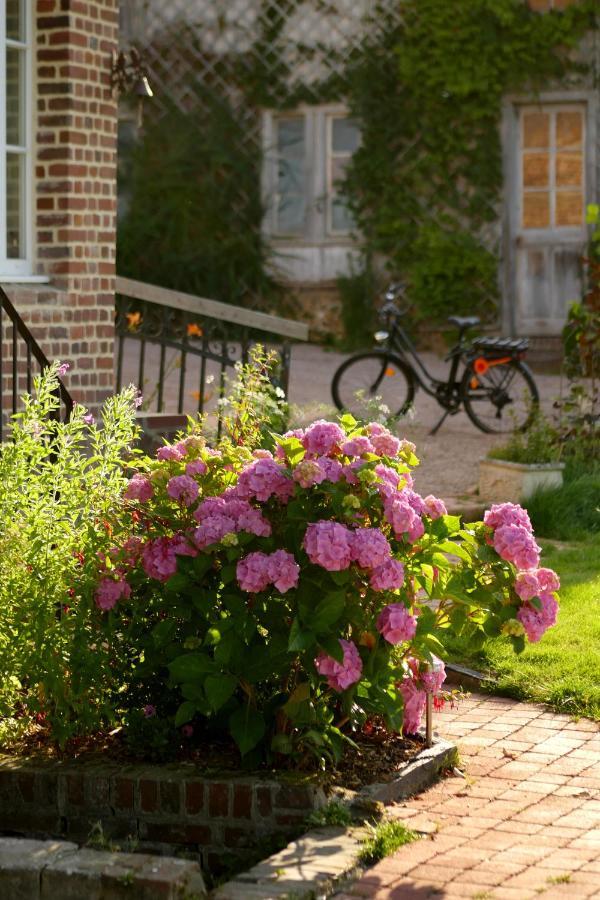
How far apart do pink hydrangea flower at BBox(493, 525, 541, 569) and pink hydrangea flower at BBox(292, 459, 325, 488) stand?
59cm

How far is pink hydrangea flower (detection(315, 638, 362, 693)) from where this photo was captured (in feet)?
13.8

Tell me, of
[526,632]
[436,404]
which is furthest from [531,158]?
[526,632]

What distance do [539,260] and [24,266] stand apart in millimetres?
9644

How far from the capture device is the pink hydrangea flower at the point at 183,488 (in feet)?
14.4

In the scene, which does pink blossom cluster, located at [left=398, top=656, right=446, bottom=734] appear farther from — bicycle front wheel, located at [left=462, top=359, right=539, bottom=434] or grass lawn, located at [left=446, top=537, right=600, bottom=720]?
bicycle front wheel, located at [left=462, top=359, right=539, bottom=434]

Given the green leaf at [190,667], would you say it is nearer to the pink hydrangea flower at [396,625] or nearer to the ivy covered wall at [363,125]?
the pink hydrangea flower at [396,625]

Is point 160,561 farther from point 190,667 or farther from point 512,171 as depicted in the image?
point 512,171

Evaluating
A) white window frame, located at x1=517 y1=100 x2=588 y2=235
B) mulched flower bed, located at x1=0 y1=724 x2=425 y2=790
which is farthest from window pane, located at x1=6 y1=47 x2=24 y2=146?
white window frame, located at x1=517 y1=100 x2=588 y2=235

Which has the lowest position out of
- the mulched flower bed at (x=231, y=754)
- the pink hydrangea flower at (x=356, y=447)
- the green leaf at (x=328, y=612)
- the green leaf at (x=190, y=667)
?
the mulched flower bed at (x=231, y=754)

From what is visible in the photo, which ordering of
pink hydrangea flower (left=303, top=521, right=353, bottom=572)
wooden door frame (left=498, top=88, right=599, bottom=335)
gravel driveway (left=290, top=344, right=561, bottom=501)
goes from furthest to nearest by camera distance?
wooden door frame (left=498, top=88, right=599, bottom=335), gravel driveway (left=290, top=344, right=561, bottom=501), pink hydrangea flower (left=303, top=521, right=353, bottom=572)

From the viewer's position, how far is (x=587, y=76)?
16250mm

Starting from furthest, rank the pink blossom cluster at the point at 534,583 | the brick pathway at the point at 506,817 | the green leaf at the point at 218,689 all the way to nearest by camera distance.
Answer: the pink blossom cluster at the point at 534,583, the green leaf at the point at 218,689, the brick pathway at the point at 506,817

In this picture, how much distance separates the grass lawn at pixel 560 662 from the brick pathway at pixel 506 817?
0.34 ft

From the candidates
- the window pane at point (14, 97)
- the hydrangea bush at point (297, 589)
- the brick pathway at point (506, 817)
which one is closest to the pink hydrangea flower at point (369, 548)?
the hydrangea bush at point (297, 589)
